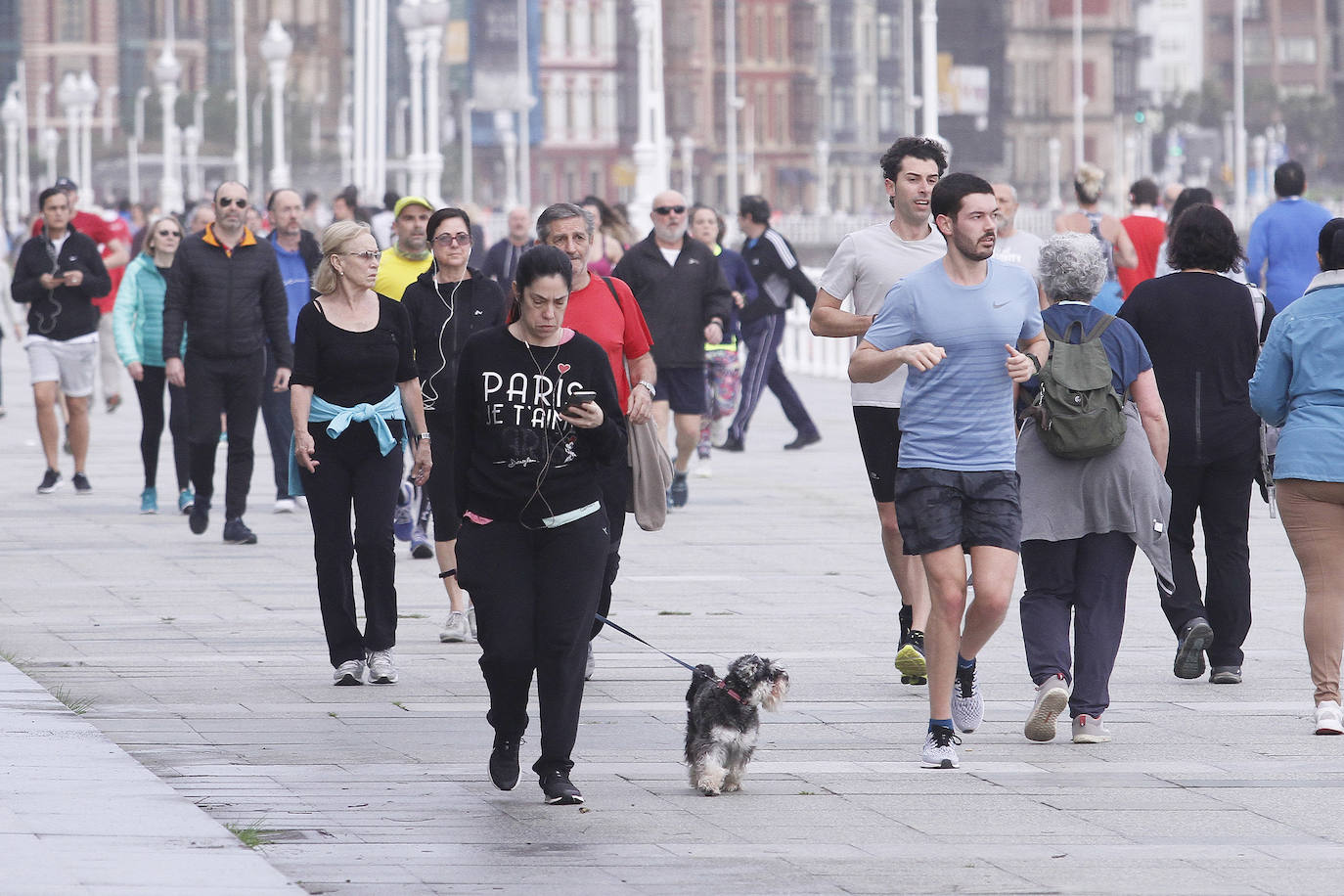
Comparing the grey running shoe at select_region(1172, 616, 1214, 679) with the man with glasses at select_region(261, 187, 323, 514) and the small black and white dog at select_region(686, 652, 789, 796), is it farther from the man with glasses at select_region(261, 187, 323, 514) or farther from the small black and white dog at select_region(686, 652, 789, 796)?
the man with glasses at select_region(261, 187, 323, 514)

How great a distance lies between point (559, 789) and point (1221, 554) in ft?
11.2

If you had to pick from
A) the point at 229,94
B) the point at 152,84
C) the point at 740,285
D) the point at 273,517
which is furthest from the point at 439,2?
the point at 152,84

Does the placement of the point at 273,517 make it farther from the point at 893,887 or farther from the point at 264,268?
the point at 893,887

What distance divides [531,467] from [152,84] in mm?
139937

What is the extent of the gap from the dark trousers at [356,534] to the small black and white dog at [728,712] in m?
2.43

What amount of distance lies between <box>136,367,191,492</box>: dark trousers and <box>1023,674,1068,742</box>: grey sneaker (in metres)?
8.22

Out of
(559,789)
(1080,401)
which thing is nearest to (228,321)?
(1080,401)

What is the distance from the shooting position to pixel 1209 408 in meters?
9.65

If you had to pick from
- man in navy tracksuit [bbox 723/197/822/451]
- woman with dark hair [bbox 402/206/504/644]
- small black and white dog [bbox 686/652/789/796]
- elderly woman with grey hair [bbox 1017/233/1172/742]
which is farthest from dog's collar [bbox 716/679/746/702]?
man in navy tracksuit [bbox 723/197/822/451]

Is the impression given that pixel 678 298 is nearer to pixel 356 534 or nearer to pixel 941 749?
pixel 356 534

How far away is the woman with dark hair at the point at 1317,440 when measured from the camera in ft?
28.3

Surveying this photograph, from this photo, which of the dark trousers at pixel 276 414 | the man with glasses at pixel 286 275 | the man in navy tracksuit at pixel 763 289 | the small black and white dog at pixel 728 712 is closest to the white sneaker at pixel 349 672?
the small black and white dog at pixel 728 712

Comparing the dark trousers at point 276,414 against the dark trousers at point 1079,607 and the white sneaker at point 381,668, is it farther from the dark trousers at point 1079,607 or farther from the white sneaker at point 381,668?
the dark trousers at point 1079,607

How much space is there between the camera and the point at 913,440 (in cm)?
800
